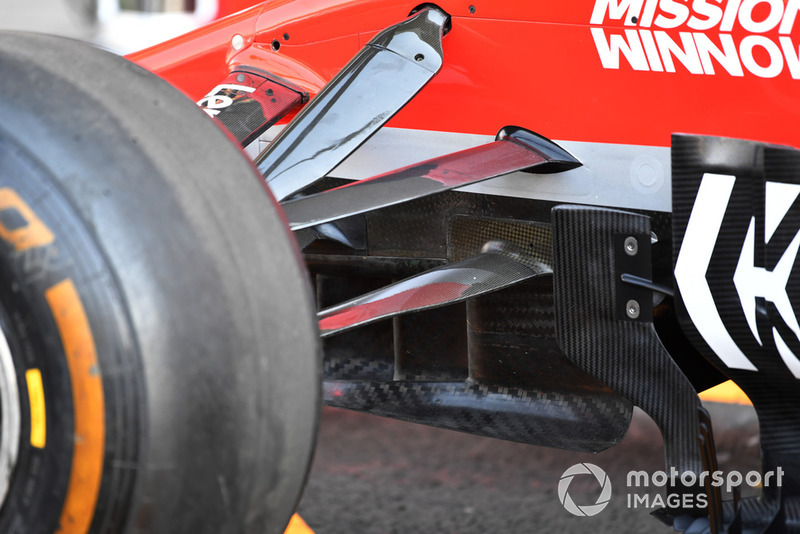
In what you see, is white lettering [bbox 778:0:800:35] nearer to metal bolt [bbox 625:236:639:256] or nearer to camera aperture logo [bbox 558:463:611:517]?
metal bolt [bbox 625:236:639:256]

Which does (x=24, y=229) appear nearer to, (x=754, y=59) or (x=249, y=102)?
(x=249, y=102)

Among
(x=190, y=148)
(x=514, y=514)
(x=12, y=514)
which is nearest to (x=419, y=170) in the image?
(x=190, y=148)

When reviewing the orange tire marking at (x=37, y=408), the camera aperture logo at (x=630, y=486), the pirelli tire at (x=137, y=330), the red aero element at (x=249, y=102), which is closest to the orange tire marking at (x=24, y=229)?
the pirelli tire at (x=137, y=330)

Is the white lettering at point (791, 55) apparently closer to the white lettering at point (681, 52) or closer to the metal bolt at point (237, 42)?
the white lettering at point (681, 52)

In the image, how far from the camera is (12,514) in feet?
3.94

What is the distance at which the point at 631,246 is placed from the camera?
1.70 meters

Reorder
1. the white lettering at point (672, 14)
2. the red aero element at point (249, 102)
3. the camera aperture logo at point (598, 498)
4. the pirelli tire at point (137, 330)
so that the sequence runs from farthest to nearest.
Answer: the camera aperture logo at point (598, 498) < the red aero element at point (249, 102) < the white lettering at point (672, 14) < the pirelli tire at point (137, 330)

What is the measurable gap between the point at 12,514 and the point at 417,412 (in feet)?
3.59

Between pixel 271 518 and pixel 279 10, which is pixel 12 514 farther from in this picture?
pixel 279 10

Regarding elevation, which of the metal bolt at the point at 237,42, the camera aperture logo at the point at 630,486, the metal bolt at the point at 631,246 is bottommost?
the camera aperture logo at the point at 630,486

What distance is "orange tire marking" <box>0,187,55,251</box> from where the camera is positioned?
1.18 metres

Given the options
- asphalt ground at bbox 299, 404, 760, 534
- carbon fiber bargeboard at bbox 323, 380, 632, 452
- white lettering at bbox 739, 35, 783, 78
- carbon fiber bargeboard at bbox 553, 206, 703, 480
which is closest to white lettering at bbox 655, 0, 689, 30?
white lettering at bbox 739, 35, 783, 78

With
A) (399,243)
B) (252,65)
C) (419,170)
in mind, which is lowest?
(399,243)

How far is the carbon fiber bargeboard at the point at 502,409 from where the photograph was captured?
2014mm
